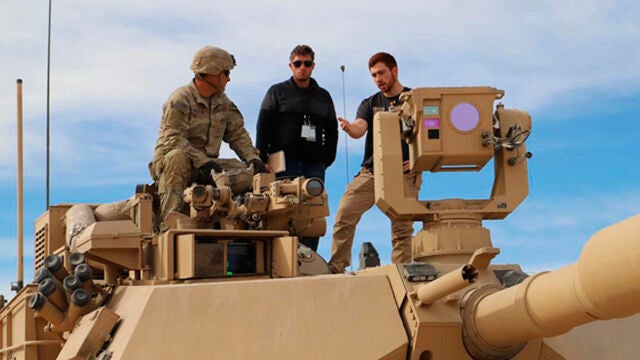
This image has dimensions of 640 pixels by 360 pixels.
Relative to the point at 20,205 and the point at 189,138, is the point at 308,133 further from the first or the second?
the point at 20,205

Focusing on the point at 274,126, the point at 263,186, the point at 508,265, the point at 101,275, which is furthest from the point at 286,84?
the point at 508,265

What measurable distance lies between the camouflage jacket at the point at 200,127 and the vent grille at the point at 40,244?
6.61 ft

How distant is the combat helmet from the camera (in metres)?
11.9

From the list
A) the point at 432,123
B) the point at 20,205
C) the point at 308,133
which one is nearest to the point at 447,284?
the point at 432,123

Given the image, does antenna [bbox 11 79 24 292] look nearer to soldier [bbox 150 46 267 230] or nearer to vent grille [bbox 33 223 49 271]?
vent grille [bbox 33 223 49 271]

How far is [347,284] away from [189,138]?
14.6 ft

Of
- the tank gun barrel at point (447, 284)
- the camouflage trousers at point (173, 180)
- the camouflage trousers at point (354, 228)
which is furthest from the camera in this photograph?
the camouflage trousers at point (354, 228)

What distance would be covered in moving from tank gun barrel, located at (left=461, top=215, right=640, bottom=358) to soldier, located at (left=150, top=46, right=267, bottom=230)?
4.55 meters

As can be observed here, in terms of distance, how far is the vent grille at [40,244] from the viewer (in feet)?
41.8

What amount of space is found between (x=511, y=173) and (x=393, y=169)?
46.4 inches

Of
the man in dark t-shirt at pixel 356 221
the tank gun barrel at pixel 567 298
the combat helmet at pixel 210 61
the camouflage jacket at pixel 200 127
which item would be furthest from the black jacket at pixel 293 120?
the tank gun barrel at pixel 567 298

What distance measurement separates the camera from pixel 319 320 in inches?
316

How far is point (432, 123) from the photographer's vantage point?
9227 millimetres

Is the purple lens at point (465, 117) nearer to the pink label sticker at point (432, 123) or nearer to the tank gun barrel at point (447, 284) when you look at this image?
the pink label sticker at point (432, 123)
